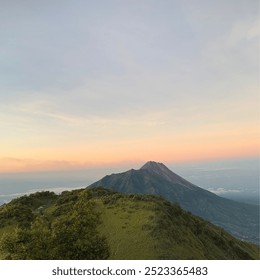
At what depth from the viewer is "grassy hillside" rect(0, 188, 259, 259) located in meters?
35.8

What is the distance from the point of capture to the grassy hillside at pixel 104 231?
35.8 metres

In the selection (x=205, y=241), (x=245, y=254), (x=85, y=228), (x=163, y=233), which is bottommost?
(x=245, y=254)

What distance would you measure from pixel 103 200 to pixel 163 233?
21.1m

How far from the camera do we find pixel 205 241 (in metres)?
69.1

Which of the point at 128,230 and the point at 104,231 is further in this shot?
the point at 104,231

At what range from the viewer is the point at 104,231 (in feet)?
188

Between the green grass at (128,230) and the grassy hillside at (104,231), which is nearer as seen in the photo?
the grassy hillside at (104,231)

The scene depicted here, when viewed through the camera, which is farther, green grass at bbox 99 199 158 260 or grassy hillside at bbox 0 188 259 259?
green grass at bbox 99 199 158 260

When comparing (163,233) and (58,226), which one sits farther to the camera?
(163,233)

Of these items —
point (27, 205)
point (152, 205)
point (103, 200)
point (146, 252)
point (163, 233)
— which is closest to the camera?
point (146, 252)
